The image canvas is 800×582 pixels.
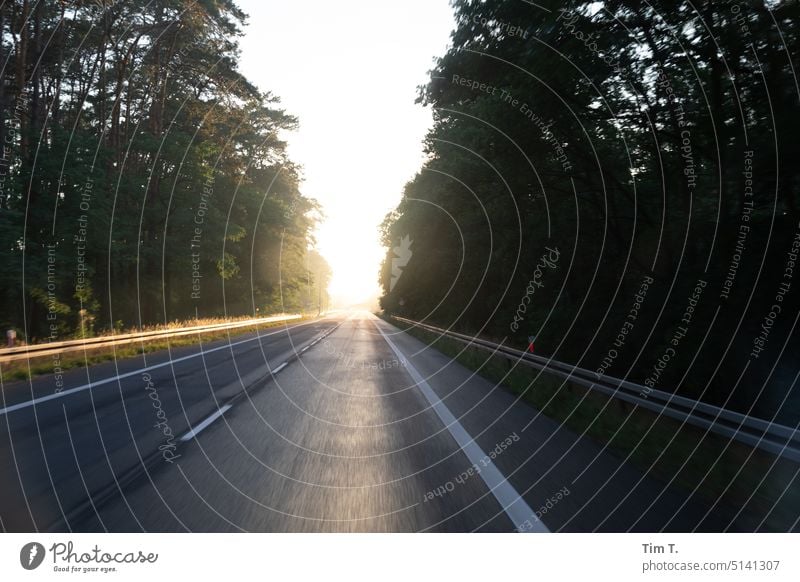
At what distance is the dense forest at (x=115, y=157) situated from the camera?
59.3ft

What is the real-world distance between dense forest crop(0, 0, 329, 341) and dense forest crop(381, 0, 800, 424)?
1116cm

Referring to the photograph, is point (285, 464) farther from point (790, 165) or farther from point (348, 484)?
point (790, 165)

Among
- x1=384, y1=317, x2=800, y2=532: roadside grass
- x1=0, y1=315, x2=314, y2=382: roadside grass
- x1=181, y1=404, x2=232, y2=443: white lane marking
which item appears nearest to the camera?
x1=384, y1=317, x2=800, y2=532: roadside grass

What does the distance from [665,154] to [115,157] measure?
81.9 feet

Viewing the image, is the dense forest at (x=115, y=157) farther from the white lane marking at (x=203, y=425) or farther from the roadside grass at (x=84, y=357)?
the white lane marking at (x=203, y=425)

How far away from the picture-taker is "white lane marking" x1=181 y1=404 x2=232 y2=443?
234 inches

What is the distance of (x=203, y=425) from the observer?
21.6 feet

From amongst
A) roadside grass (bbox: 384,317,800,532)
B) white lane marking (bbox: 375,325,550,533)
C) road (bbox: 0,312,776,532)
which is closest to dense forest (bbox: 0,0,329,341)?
road (bbox: 0,312,776,532)

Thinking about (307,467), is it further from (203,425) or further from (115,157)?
(115,157)

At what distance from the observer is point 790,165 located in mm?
5516

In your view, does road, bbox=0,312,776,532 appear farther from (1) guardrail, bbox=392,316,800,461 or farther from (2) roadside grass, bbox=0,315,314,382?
(2) roadside grass, bbox=0,315,314,382

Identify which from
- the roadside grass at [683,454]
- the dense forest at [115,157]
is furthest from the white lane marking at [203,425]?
the dense forest at [115,157]

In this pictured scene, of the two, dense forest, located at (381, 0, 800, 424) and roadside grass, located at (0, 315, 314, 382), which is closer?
dense forest, located at (381, 0, 800, 424)
